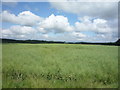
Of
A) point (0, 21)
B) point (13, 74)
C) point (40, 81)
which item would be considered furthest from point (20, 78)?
point (0, 21)

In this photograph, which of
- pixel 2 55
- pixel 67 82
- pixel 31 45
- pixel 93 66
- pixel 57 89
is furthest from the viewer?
pixel 31 45

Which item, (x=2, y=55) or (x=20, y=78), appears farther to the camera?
(x=2, y=55)

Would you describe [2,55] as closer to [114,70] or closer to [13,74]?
[13,74]

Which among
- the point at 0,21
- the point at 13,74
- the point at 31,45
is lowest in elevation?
the point at 13,74

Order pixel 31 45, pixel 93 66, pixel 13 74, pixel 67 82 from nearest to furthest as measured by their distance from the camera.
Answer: pixel 67 82
pixel 13 74
pixel 93 66
pixel 31 45

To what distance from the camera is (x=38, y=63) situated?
4.73 metres

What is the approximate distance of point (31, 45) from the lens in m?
6.96

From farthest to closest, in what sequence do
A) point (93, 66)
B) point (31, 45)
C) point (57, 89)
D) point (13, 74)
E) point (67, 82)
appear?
1. point (31, 45)
2. point (93, 66)
3. point (13, 74)
4. point (67, 82)
5. point (57, 89)

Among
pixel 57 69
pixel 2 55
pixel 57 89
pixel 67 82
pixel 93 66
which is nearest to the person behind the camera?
pixel 57 89

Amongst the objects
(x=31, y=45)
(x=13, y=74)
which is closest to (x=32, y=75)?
(x=13, y=74)

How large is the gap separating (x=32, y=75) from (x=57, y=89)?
4.13ft

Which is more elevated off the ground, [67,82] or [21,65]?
[21,65]

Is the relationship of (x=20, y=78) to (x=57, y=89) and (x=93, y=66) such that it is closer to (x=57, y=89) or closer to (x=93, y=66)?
(x=57, y=89)

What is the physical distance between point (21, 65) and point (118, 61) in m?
4.63
